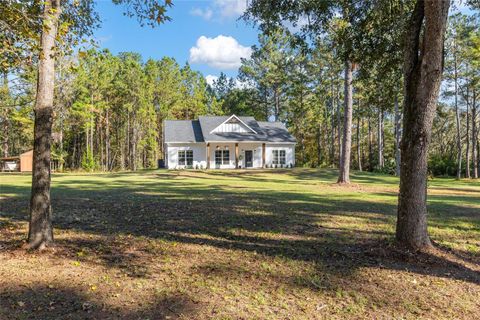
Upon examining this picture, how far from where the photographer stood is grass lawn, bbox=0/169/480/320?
3703 mm

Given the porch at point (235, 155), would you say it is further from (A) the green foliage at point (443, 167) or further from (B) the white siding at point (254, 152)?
(A) the green foliage at point (443, 167)

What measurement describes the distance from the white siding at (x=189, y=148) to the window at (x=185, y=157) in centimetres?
29

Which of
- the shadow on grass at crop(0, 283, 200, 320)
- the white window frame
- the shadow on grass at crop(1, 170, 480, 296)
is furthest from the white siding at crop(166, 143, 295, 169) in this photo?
the shadow on grass at crop(0, 283, 200, 320)

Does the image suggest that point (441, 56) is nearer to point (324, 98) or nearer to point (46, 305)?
point (46, 305)

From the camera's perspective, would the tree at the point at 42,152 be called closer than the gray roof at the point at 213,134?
Yes

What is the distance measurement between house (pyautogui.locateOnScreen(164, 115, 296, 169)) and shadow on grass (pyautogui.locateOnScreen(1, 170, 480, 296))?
73.7 feet

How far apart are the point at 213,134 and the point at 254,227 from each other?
27741 millimetres

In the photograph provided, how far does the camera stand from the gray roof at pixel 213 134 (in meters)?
34.2

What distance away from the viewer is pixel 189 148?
34.4 m

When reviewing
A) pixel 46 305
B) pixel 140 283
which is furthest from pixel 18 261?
pixel 140 283

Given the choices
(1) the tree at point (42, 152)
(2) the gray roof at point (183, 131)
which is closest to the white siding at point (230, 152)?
(2) the gray roof at point (183, 131)

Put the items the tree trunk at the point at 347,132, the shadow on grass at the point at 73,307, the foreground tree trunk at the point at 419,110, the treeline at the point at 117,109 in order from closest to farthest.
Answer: the shadow on grass at the point at 73,307 → the foreground tree trunk at the point at 419,110 → the tree trunk at the point at 347,132 → the treeline at the point at 117,109

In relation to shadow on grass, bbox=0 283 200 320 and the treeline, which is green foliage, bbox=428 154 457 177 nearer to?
the treeline

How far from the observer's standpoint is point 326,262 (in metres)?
5.20
